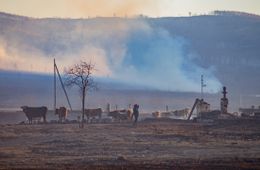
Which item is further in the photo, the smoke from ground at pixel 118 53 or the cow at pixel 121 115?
the smoke from ground at pixel 118 53

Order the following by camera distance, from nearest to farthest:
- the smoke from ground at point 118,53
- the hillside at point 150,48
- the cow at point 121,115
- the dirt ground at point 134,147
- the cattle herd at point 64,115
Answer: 1. the dirt ground at point 134,147
2. the cattle herd at point 64,115
3. the cow at point 121,115
4. the hillside at point 150,48
5. the smoke from ground at point 118,53

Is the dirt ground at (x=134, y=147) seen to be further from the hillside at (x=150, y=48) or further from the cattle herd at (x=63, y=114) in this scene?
the hillside at (x=150, y=48)

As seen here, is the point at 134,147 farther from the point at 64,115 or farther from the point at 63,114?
the point at 64,115

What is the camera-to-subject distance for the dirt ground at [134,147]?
22.2 m

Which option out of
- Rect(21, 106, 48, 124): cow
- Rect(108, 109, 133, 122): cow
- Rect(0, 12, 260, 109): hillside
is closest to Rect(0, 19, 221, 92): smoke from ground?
Rect(0, 12, 260, 109): hillside

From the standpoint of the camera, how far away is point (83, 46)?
130 m

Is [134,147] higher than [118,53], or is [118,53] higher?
[118,53]

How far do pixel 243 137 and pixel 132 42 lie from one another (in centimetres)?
9882

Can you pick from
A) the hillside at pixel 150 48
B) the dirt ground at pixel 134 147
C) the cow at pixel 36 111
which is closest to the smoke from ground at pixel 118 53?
the hillside at pixel 150 48

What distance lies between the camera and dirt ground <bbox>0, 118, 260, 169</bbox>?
2225 centimetres

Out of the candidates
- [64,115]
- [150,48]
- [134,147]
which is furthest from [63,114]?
[150,48]

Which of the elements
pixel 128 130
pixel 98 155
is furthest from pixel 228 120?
pixel 98 155

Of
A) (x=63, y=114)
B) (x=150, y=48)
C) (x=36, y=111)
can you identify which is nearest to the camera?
(x=36, y=111)

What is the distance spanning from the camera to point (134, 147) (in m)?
28.1
